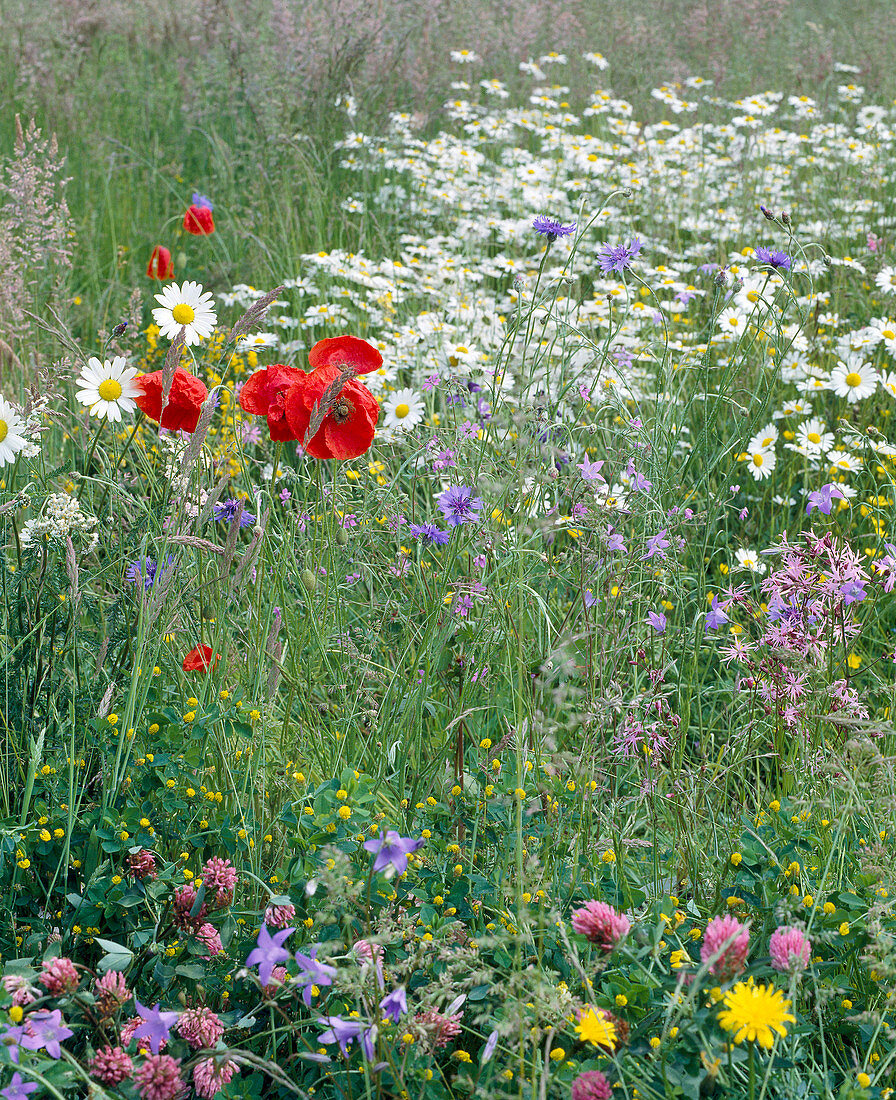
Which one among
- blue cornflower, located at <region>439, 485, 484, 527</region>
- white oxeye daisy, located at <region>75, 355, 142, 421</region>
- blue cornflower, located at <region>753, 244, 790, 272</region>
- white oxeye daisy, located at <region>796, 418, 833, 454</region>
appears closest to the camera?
white oxeye daisy, located at <region>75, 355, 142, 421</region>

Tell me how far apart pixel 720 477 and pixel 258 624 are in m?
1.61

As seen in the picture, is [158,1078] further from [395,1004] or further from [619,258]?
[619,258]

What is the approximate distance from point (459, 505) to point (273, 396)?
0.38 m

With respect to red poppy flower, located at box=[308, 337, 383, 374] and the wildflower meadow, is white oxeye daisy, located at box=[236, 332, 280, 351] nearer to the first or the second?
the wildflower meadow

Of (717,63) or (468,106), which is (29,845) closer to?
(468,106)

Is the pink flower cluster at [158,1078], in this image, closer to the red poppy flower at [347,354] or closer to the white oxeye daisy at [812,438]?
the red poppy flower at [347,354]

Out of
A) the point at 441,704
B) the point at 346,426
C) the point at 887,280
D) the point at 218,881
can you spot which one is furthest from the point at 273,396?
the point at 887,280

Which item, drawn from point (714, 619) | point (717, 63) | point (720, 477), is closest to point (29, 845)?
point (714, 619)

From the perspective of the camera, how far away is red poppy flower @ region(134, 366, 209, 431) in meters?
1.66

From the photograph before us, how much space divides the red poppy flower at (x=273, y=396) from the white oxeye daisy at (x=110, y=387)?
0.19m

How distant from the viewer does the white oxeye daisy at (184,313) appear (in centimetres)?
168

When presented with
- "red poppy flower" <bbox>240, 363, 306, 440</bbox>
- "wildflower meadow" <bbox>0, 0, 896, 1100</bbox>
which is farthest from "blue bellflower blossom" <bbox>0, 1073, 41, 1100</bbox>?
"red poppy flower" <bbox>240, 363, 306, 440</bbox>

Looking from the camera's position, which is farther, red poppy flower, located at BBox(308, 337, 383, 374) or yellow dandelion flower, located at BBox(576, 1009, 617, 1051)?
red poppy flower, located at BBox(308, 337, 383, 374)

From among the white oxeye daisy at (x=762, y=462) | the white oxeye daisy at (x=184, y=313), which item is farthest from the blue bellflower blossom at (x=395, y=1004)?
the white oxeye daisy at (x=762, y=462)
